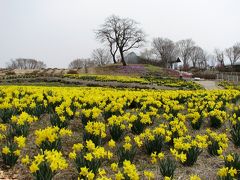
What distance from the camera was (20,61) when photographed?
111500 millimetres

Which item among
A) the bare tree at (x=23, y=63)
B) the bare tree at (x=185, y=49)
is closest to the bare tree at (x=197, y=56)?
the bare tree at (x=185, y=49)

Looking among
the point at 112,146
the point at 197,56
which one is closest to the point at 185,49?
the point at 197,56

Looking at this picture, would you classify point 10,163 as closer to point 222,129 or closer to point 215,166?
point 215,166

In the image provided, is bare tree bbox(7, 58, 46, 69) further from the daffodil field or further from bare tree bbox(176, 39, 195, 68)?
the daffodil field

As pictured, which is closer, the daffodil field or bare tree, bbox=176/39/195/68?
the daffodil field

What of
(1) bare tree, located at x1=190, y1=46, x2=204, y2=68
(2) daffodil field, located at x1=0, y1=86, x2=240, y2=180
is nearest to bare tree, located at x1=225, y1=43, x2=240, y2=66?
(1) bare tree, located at x1=190, y1=46, x2=204, y2=68

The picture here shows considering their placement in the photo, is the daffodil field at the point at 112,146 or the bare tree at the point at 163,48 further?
the bare tree at the point at 163,48

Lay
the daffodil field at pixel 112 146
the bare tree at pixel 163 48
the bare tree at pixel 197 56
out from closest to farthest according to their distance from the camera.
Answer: the daffodil field at pixel 112 146
the bare tree at pixel 163 48
the bare tree at pixel 197 56

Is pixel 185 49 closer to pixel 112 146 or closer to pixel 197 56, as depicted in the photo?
pixel 197 56

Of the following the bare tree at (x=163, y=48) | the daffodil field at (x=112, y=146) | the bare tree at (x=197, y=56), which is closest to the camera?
the daffodil field at (x=112, y=146)

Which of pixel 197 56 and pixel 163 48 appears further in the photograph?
pixel 197 56

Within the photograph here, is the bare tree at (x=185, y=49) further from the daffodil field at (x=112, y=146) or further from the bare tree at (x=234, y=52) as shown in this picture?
the daffodil field at (x=112, y=146)

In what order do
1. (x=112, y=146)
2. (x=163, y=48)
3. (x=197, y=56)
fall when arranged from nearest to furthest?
(x=112, y=146) < (x=163, y=48) < (x=197, y=56)

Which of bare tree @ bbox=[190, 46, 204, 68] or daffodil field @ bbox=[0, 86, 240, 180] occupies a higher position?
bare tree @ bbox=[190, 46, 204, 68]
